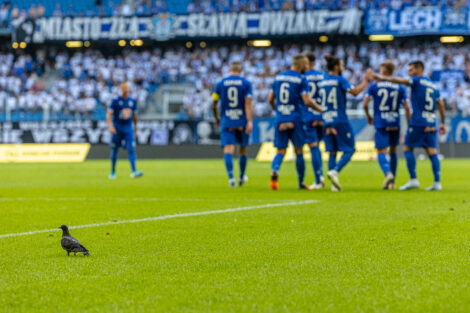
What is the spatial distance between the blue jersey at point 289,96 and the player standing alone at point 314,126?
47 cm

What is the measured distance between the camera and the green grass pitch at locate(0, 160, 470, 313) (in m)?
3.63

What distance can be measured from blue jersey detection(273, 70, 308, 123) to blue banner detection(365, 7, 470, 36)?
95.0ft

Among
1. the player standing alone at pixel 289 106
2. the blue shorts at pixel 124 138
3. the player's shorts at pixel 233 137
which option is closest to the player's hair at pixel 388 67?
the player standing alone at pixel 289 106

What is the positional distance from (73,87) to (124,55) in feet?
19.2

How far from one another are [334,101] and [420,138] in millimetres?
1480

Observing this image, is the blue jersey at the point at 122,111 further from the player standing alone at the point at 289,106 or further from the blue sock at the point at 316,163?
the blue sock at the point at 316,163

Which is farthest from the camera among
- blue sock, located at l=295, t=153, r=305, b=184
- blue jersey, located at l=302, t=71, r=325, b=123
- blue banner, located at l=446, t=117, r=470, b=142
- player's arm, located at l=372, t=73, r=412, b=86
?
blue banner, located at l=446, t=117, r=470, b=142

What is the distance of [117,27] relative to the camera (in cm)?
4312

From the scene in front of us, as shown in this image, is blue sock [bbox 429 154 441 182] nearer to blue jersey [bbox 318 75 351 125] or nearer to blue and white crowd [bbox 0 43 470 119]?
blue jersey [bbox 318 75 351 125]

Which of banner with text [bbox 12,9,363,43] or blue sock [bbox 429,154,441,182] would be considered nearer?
blue sock [bbox 429,154,441,182]

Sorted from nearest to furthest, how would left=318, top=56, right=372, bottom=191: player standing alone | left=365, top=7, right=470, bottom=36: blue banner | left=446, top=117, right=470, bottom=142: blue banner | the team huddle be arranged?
the team huddle → left=318, top=56, right=372, bottom=191: player standing alone → left=446, top=117, right=470, bottom=142: blue banner → left=365, top=7, right=470, bottom=36: blue banner

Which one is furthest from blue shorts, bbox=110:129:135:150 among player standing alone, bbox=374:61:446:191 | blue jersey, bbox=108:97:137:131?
player standing alone, bbox=374:61:446:191

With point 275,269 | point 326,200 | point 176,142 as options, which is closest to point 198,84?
point 176,142

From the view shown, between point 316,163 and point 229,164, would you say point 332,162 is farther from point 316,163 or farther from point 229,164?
point 229,164
